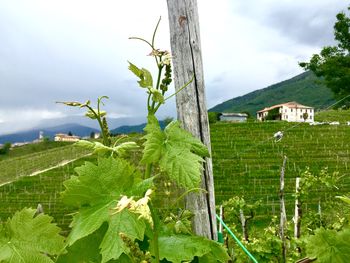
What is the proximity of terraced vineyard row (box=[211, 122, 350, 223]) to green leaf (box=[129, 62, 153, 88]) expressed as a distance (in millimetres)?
18979

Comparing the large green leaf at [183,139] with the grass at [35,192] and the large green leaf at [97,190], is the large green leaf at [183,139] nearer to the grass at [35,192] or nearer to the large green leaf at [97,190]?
the large green leaf at [97,190]

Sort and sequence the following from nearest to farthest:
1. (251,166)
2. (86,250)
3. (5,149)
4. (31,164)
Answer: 1. (86,250)
2. (251,166)
3. (31,164)
4. (5,149)

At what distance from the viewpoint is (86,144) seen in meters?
0.97

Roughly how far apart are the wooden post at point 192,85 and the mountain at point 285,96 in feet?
419

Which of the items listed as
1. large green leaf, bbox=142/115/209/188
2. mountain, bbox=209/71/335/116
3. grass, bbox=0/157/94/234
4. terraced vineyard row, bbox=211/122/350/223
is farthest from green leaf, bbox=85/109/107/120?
mountain, bbox=209/71/335/116

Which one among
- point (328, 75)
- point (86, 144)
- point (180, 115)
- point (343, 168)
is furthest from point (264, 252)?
point (328, 75)

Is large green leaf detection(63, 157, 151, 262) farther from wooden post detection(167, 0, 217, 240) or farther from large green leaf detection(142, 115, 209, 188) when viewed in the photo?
wooden post detection(167, 0, 217, 240)

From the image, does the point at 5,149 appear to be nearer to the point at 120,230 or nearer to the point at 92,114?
the point at 92,114

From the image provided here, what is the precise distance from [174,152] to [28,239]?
34 centimetres

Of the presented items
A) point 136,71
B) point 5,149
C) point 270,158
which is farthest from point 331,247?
point 5,149

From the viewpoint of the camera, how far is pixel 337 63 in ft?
96.3

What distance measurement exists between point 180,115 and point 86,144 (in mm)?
500

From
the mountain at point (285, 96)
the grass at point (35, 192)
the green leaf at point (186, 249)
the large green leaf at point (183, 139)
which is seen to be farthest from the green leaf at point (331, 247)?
the mountain at point (285, 96)

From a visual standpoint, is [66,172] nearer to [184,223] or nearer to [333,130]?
[333,130]
